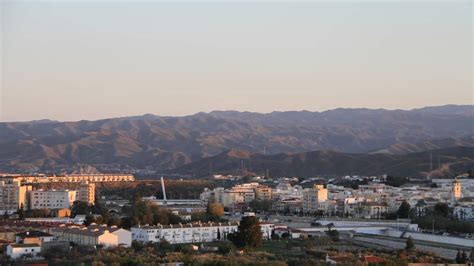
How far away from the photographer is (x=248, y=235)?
1970 cm

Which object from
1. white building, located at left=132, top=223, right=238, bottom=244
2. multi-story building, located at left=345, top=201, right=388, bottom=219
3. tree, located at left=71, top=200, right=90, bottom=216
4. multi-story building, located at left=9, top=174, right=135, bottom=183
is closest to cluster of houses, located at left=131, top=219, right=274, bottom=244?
white building, located at left=132, top=223, right=238, bottom=244

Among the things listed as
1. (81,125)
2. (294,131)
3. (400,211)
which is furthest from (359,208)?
(81,125)

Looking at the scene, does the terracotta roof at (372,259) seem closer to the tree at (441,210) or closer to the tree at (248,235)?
the tree at (248,235)

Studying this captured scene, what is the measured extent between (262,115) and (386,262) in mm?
147594

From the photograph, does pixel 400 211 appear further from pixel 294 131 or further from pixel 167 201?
pixel 294 131

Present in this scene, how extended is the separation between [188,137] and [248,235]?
8622 cm

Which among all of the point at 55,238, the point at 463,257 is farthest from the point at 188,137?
the point at 463,257

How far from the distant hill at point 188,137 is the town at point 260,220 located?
115ft

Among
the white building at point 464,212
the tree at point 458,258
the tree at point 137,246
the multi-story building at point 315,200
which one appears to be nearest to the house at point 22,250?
the tree at point 137,246

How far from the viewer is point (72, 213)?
3098 cm

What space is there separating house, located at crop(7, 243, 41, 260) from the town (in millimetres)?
24

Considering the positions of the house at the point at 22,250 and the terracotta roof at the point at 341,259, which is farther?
the house at the point at 22,250

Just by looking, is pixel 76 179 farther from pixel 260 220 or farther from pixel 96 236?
pixel 96 236

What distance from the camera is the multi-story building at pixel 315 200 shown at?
3497 cm
